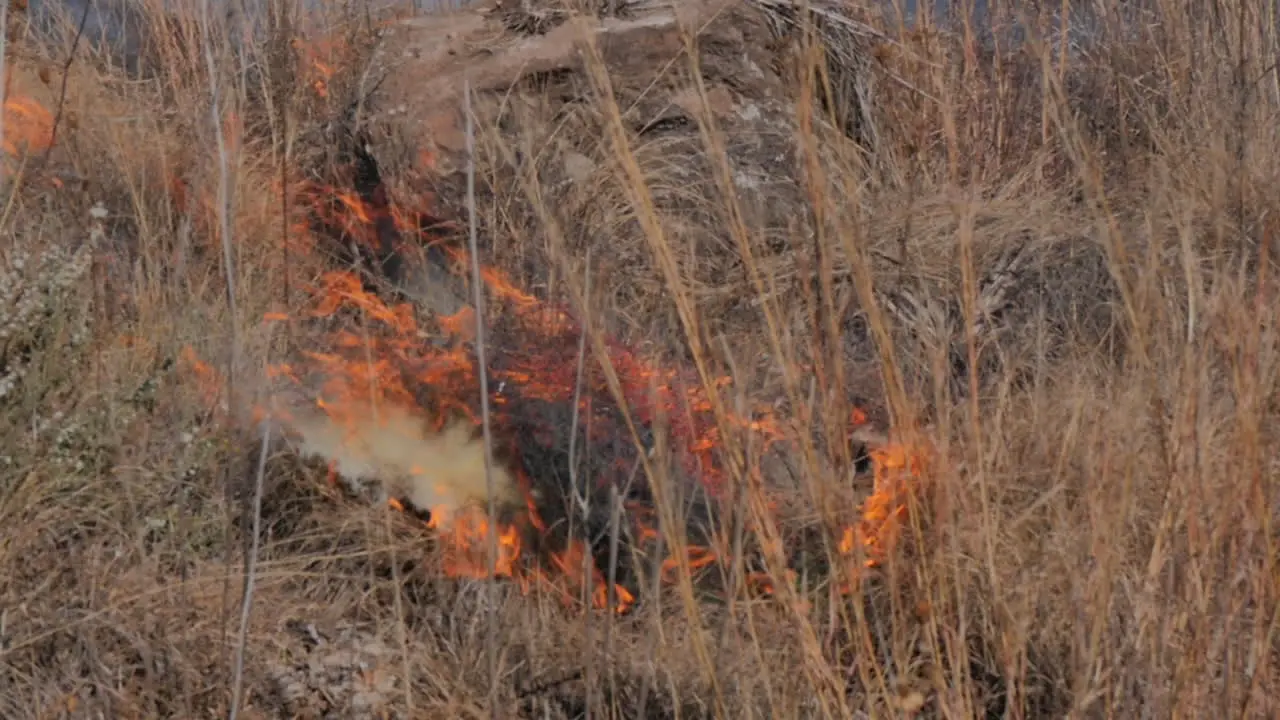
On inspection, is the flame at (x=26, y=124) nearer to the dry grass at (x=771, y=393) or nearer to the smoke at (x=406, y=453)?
the dry grass at (x=771, y=393)

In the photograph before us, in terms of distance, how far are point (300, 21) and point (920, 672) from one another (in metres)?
4.04

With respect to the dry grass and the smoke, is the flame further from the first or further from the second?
the smoke

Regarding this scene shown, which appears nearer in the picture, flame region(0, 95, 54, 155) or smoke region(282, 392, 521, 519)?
smoke region(282, 392, 521, 519)

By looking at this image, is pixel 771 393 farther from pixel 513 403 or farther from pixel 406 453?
pixel 406 453

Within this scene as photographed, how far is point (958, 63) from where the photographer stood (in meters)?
5.25

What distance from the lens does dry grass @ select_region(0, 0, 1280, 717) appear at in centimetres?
156

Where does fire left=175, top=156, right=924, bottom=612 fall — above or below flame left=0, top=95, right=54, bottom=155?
below

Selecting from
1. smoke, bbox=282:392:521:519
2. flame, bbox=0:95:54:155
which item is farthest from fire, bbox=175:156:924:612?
flame, bbox=0:95:54:155

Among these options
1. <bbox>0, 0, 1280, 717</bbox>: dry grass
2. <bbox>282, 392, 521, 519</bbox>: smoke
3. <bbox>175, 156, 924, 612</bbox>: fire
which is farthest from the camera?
<bbox>282, 392, 521, 519</bbox>: smoke

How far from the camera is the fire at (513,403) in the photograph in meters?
2.55

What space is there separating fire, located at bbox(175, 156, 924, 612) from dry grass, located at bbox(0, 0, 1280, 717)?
85 millimetres

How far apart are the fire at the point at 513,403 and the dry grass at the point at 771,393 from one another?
0.08m

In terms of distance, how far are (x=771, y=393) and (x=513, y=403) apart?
583 mm

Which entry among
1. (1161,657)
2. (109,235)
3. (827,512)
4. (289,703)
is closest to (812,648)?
(827,512)
